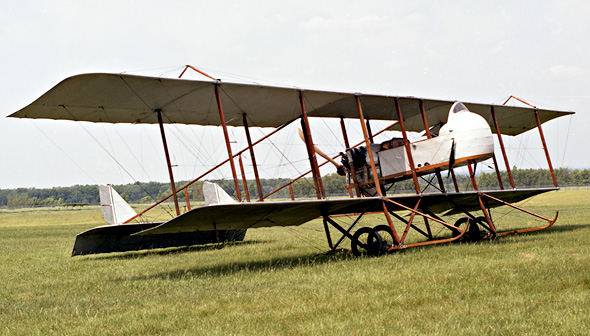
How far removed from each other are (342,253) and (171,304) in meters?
6.89

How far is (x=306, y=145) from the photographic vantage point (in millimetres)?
13750

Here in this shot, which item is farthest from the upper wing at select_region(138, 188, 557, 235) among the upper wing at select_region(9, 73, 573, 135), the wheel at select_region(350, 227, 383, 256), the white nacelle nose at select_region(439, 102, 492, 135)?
A: the upper wing at select_region(9, 73, 573, 135)

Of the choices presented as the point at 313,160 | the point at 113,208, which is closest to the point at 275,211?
the point at 313,160

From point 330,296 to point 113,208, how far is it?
11242 millimetres

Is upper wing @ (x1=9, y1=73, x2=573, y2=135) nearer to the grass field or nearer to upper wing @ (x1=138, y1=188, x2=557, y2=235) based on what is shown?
upper wing @ (x1=138, y1=188, x2=557, y2=235)

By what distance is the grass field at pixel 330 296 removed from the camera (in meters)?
5.59

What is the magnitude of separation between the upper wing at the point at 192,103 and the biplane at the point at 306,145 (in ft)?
0.09

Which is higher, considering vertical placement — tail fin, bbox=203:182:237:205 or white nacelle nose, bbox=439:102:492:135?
white nacelle nose, bbox=439:102:492:135

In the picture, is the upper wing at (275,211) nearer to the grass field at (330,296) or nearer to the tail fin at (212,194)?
the tail fin at (212,194)

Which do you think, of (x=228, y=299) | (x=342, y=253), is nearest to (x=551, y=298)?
(x=228, y=299)

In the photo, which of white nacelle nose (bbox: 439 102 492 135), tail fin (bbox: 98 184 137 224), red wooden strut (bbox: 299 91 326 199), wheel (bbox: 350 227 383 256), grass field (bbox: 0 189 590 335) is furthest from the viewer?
tail fin (bbox: 98 184 137 224)

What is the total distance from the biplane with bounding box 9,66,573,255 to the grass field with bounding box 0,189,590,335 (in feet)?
4.00

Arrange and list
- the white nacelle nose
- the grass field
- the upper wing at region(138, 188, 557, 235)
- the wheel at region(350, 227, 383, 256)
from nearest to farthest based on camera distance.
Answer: the grass field → the upper wing at region(138, 188, 557, 235) → the wheel at region(350, 227, 383, 256) → the white nacelle nose

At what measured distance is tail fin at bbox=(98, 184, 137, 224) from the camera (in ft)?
53.5
